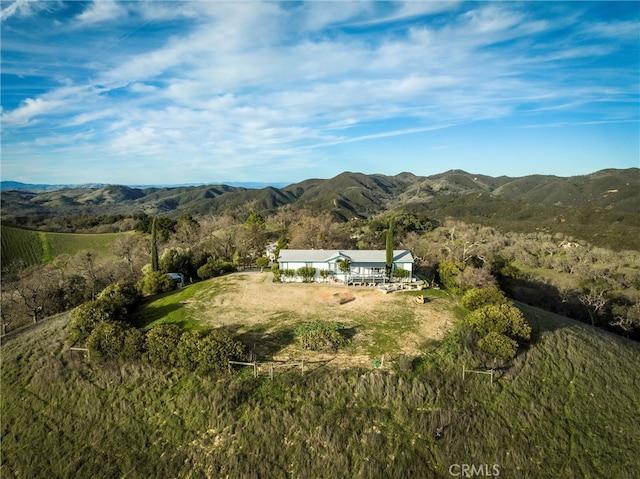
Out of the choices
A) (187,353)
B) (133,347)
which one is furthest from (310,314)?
(133,347)

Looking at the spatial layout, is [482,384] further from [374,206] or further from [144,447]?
[374,206]

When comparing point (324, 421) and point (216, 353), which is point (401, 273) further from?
point (216, 353)

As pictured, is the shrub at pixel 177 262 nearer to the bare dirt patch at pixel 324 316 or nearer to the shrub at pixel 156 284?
the shrub at pixel 156 284

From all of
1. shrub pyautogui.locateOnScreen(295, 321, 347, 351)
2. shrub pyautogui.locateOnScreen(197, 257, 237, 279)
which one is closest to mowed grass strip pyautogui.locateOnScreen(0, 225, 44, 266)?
shrub pyautogui.locateOnScreen(197, 257, 237, 279)

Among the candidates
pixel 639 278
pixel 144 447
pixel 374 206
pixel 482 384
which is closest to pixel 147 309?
pixel 144 447

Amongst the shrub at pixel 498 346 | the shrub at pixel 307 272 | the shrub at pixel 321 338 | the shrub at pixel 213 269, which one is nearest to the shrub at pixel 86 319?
the shrub at pixel 213 269

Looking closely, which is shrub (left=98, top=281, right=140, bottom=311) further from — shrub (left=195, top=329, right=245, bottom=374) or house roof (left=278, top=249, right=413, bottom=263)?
house roof (left=278, top=249, right=413, bottom=263)

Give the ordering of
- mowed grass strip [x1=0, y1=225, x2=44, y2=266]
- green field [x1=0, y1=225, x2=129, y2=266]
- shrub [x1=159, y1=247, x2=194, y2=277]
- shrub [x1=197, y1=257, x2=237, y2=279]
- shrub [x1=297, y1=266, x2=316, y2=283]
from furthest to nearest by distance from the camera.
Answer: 1. green field [x1=0, y1=225, x2=129, y2=266]
2. mowed grass strip [x1=0, y1=225, x2=44, y2=266]
3. shrub [x1=159, y1=247, x2=194, y2=277]
4. shrub [x1=197, y1=257, x2=237, y2=279]
5. shrub [x1=297, y1=266, x2=316, y2=283]
